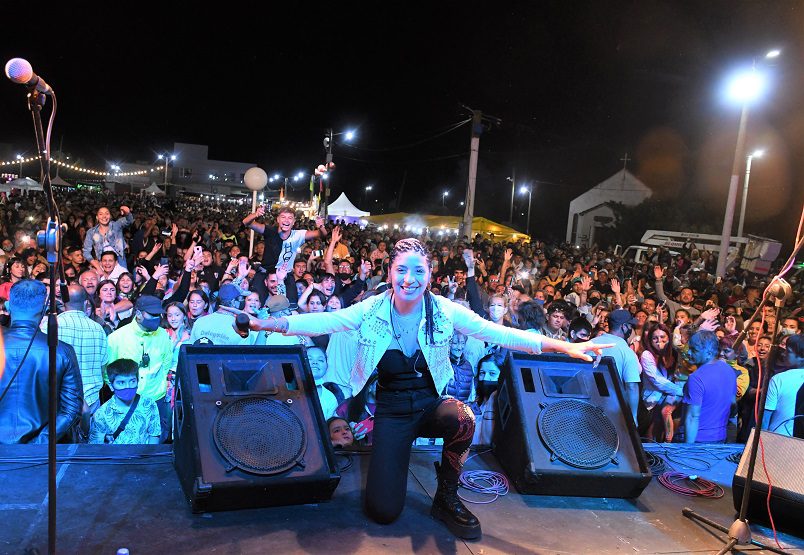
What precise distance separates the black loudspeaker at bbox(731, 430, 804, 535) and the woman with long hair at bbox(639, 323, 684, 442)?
65.8 inches

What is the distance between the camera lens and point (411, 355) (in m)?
3.48

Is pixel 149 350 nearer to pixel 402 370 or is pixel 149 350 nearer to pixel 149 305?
pixel 149 305

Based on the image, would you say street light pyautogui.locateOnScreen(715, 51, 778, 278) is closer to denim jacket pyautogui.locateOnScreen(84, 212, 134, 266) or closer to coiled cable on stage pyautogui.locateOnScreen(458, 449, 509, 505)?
coiled cable on stage pyautogui.locateOnScreen(458, 449, 509, 505)

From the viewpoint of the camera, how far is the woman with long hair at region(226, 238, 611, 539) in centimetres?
336

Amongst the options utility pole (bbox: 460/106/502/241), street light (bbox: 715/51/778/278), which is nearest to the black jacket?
street light (bbox: 715/51/778/278)

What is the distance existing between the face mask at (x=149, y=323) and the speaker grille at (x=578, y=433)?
3126mm

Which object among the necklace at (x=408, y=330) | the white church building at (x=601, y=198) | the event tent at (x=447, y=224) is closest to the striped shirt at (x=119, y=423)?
the necklace at (x=408, y=330)

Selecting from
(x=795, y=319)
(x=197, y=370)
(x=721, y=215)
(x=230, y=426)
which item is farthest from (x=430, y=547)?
(x=721, y=215)

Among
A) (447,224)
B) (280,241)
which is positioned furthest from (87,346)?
(447,224)

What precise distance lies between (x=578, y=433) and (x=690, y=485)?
0.98m

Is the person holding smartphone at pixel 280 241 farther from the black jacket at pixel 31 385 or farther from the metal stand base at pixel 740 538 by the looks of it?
the metal stand base at pixel 740 538

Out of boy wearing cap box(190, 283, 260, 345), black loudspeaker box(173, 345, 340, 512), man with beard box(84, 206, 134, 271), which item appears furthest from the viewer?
man with beard box(84, 206, 134, 271)

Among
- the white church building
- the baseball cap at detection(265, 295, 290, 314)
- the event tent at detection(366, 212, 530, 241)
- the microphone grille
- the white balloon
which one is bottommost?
the baseball cap at detection(265, 295, 290, 314)

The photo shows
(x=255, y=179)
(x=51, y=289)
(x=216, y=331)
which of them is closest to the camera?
(x=51, y=289)
